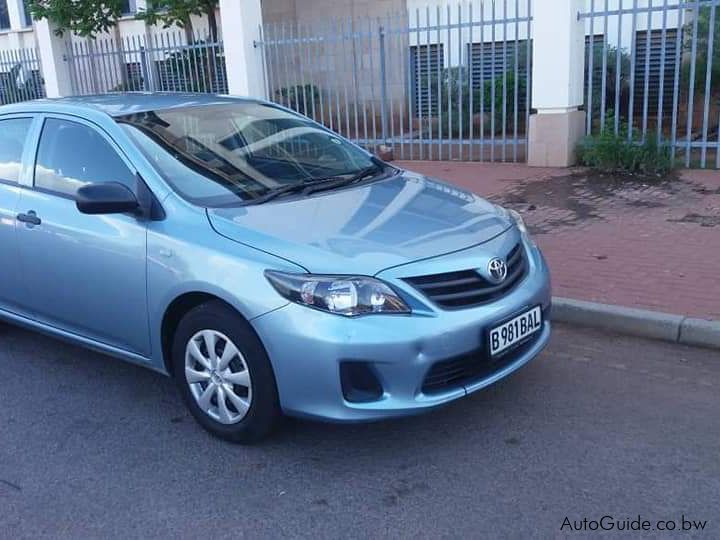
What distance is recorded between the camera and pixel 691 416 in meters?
3.88

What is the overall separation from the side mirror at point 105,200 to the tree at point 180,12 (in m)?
11.1

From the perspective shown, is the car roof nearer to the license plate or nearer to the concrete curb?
the license plate

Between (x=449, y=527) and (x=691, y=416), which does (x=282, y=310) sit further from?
(x=691, y=416)

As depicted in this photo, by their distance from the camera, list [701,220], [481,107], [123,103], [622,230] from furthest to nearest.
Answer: [481,107], [701,220], [622,230], [123,103]

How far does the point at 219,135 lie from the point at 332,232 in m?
1.33

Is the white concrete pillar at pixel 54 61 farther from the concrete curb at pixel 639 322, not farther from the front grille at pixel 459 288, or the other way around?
the front grille at pixel 459 288

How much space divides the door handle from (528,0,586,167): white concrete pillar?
7122mm

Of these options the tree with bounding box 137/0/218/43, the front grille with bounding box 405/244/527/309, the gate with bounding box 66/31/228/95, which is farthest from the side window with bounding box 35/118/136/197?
the tree with bounding box 137/0/218/43

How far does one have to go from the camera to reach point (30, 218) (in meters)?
4.46

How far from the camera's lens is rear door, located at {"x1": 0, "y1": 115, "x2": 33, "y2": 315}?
462 cm

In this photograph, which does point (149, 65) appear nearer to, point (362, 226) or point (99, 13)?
point (99, 13)

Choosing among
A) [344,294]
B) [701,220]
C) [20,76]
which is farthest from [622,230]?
[20,76]

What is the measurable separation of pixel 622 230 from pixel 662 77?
11.6ft

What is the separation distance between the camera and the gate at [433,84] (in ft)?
36.1
